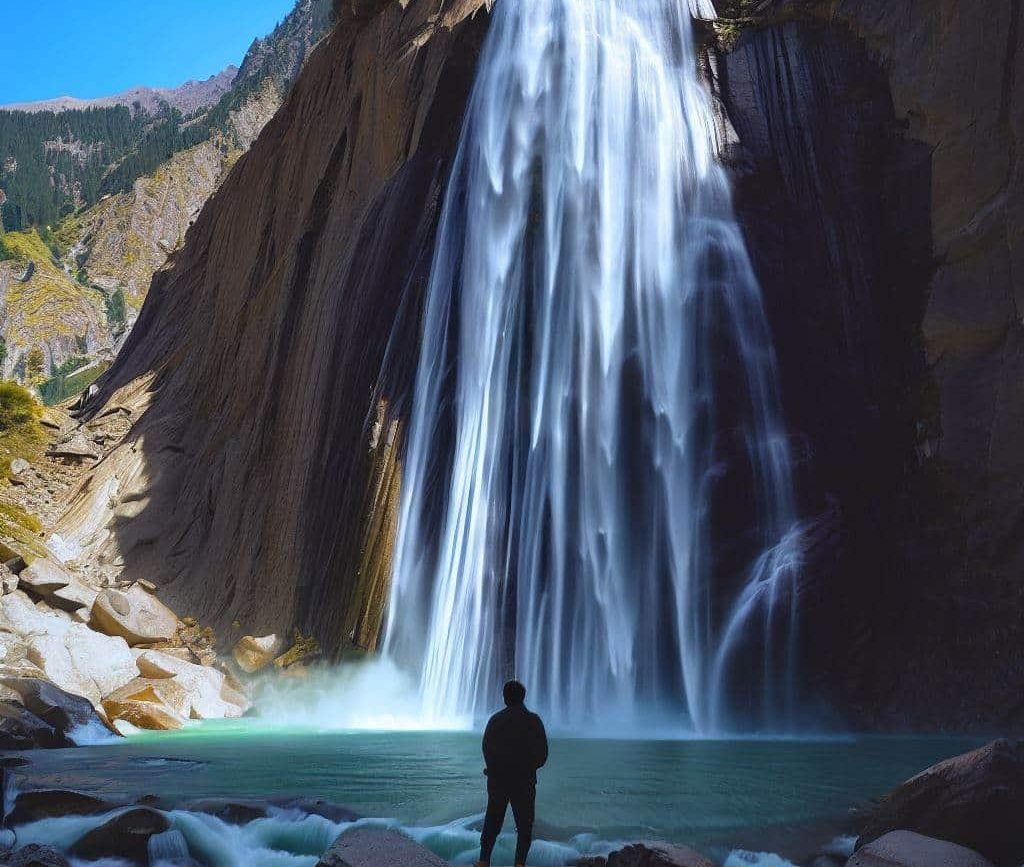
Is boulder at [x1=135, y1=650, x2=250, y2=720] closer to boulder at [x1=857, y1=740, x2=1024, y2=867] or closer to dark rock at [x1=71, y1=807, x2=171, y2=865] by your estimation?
dark rock at [x1=71, y1=807, x2=171, y2=865]

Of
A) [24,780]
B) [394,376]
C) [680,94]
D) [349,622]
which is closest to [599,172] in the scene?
[680,94]

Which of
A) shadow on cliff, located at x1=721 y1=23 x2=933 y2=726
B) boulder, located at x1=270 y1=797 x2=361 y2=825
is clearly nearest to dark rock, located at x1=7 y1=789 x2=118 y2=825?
boulder, located at x1=270 y1=797 x2=361 y2=825

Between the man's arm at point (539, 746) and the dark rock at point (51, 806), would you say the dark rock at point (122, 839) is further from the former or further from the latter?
the man's arm at point (539, 746)

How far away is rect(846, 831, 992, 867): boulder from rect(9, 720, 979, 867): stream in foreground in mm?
Result: 1111

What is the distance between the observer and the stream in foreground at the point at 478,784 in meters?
6.77

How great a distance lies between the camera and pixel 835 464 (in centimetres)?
1617

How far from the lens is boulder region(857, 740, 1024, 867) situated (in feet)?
18.6

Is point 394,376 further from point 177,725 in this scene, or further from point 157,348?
point 157,348

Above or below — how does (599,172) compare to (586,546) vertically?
above

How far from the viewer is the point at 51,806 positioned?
288 inches

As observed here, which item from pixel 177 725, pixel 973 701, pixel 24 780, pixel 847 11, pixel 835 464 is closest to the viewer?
pixel 24 780

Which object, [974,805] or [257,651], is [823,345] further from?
[974,805]

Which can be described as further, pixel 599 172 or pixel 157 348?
pixel 157 348

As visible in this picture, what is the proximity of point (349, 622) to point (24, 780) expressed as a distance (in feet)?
28.4
